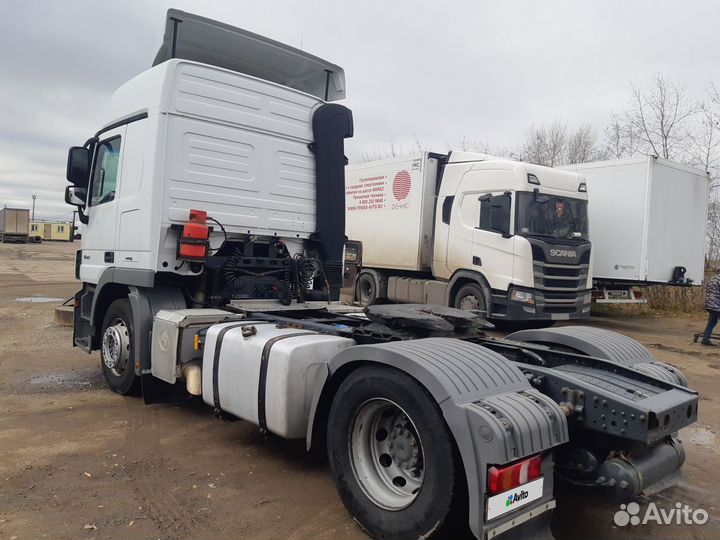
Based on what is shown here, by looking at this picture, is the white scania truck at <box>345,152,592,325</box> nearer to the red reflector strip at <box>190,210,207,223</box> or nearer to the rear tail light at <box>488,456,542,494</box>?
the red reflector strip at <box>190,210,207,223</box>

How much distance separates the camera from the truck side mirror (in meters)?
6.54

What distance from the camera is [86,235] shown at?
264 inches

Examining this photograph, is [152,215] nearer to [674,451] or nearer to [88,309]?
[88,309]

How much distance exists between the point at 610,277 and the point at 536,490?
11242 millimetres

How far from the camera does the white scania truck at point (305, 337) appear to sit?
2.81 meters

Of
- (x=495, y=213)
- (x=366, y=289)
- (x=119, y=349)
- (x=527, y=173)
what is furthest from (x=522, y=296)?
(x=119, y=349)

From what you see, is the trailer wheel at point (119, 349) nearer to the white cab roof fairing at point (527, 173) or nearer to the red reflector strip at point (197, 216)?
the red reflector strip at point (197, 216)

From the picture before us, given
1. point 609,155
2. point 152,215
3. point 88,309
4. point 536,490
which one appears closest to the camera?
point 536,490

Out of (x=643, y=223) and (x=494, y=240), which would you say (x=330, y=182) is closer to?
(x=494, y=240)

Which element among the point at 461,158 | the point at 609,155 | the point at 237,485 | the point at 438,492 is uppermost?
the point at 609,155

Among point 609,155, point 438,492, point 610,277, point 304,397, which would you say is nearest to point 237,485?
point 304,397

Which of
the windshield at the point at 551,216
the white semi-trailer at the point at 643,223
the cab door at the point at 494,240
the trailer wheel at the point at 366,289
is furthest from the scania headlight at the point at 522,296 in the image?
the trailer wheel at the point at 366,289

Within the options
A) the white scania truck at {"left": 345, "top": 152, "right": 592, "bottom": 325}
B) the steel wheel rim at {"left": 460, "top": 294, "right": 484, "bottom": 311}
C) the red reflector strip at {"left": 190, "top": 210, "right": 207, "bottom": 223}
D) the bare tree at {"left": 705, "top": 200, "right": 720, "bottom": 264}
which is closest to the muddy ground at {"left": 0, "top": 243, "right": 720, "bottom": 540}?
the red reflector strip at {"left": 190, "top": 210, "right": 207, "bottom": 223}

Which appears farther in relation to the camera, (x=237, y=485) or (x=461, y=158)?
(x=461, y=158)
